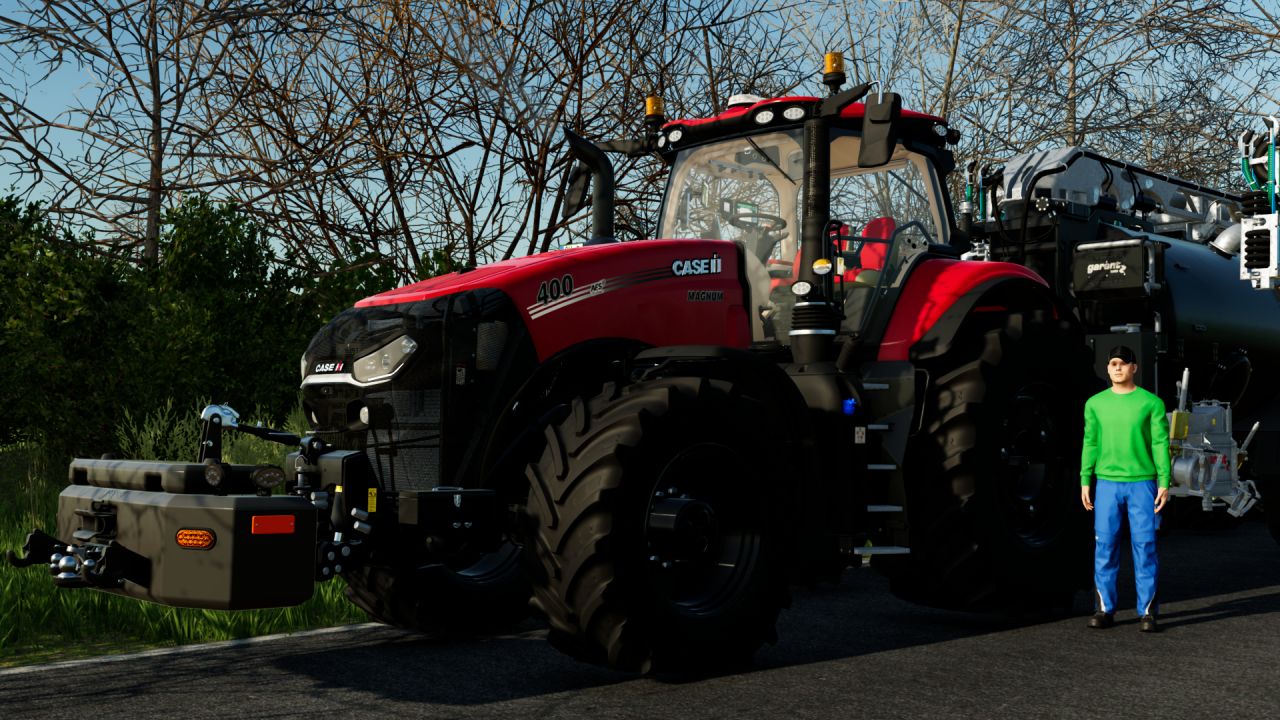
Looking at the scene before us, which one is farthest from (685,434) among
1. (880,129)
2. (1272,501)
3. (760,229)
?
(1272,501)

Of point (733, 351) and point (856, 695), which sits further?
point (733, 351)

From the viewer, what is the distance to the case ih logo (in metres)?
6.90

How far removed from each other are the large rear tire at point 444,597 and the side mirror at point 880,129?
2.82 meters

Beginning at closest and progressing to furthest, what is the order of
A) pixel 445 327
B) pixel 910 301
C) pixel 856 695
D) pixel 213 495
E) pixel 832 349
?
pixel 213 495
pixel 856 695
pixel 445 327
pixel 832 349
pixel 910 301

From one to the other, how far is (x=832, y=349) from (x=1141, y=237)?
413 centimetres

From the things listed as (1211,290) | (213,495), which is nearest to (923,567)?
(213,495)

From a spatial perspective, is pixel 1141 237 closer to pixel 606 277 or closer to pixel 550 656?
pixel 606 277

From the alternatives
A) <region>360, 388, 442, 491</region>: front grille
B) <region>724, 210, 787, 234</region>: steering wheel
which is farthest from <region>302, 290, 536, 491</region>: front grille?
<region>724, 210, 787, 234</region>: steering wheel

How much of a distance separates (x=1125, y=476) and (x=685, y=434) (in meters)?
2.94

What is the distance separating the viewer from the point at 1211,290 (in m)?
10.3

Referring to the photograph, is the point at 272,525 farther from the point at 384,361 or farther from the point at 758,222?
the point at 758,222

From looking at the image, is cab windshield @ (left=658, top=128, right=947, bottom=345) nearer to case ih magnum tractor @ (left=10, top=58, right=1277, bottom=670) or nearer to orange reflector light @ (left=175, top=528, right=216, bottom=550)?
case ih magnum tractor @ (left=10, top=58, right=1277, bottom=670)

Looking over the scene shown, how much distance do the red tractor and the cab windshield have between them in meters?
0.02

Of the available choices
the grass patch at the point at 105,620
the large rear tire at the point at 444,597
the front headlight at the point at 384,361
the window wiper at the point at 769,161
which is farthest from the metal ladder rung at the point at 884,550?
the grass patch at the point at 105,620
